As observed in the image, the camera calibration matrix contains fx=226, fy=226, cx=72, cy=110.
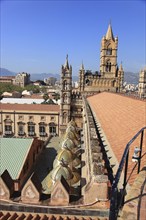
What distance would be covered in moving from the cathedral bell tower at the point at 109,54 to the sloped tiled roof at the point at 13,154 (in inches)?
1286

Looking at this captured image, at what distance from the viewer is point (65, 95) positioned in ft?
129

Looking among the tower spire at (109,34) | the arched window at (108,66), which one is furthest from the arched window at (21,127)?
the tower spire at (109,34)

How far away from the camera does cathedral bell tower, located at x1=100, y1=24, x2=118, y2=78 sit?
161ft

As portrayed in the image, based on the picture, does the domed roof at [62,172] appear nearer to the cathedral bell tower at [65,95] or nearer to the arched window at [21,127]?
the cathedral bell tower at [65,95]

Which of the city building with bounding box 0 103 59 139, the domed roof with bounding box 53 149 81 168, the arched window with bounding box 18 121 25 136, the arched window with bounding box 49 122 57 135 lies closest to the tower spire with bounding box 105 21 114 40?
the city building with bounding box 0 103 59 139

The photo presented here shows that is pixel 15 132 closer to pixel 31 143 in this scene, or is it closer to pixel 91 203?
pixel 31 143

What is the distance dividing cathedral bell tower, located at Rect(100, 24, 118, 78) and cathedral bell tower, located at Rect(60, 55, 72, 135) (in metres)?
12.9

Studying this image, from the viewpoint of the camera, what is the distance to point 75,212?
20.4 ft

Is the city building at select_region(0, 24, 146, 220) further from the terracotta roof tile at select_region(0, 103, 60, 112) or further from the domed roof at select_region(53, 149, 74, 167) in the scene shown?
the terracotta roof tile at select_region(0, 103, 60, 112)

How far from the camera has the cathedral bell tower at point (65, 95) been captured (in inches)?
1497

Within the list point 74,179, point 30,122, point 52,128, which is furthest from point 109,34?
point 74,179

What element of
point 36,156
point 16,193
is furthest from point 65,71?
point 16,193

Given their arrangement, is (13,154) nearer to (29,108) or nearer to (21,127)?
(21,127)

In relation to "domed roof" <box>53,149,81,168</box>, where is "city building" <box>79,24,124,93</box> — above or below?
above
